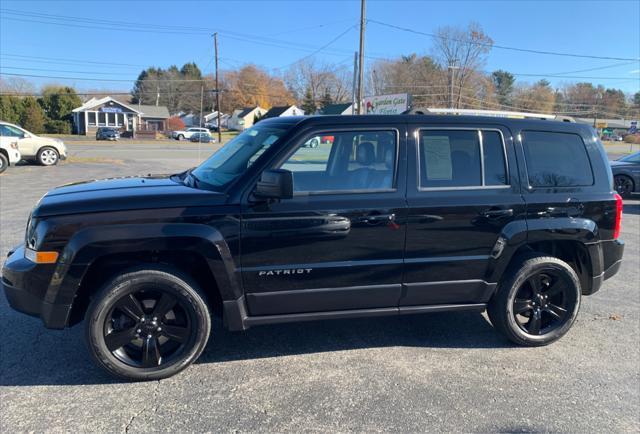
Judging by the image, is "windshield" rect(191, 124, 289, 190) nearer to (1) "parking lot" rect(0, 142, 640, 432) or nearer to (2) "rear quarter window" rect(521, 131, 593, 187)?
(1) "parking lot" rect(0, 142, 640, 432)

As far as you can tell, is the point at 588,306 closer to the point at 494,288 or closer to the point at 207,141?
the point at 494,288

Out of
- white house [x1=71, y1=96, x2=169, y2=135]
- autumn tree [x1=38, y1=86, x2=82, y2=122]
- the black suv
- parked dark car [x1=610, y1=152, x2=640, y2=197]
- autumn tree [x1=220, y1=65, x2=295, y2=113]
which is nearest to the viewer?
the black suv

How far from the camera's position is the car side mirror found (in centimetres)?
319

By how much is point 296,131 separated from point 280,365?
5.90 ft

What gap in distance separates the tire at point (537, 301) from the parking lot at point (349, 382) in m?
0.16

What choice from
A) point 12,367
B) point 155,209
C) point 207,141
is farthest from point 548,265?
point 207,141

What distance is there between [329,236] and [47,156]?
62.4 ft

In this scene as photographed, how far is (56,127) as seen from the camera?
63031 mm

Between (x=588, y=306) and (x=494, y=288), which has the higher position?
(x=494, y=288)

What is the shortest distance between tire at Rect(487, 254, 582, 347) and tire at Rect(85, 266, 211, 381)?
2.45 meters

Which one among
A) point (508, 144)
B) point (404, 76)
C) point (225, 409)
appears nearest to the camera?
point (225, 409)

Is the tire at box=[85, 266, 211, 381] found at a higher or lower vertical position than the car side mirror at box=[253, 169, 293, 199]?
lower

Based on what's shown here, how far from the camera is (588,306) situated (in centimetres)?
508

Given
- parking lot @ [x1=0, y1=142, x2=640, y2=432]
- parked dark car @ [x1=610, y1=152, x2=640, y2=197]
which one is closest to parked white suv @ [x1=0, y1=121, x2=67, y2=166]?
parking lot @ [x1=0, y1=142, x2=640, y2=432]
